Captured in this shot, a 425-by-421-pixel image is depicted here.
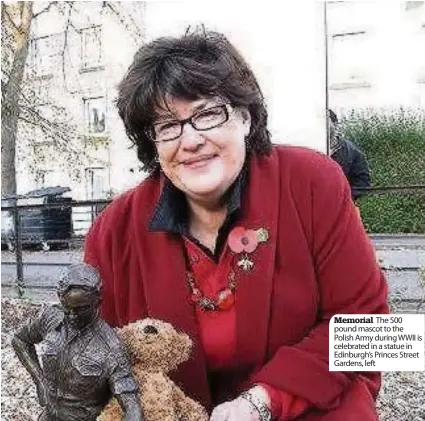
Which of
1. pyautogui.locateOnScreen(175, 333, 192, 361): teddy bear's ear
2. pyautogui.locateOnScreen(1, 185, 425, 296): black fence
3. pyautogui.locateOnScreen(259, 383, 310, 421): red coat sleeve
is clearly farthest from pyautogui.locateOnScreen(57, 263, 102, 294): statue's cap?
pyautogui.locateOnScreen(1, 185, 425, 296): black fence

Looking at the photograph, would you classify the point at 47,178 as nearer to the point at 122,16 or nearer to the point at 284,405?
the point at 122,16

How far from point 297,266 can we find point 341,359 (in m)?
0.11

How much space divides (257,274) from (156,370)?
15 centimetres

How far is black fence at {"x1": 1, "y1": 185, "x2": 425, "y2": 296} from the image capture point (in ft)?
3.71

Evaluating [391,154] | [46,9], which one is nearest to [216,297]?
[391,154]

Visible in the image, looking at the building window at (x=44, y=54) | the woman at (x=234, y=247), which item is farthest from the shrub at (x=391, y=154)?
the building window at (x=44, y=54)

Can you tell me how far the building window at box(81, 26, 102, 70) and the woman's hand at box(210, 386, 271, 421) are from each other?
24.9 inches

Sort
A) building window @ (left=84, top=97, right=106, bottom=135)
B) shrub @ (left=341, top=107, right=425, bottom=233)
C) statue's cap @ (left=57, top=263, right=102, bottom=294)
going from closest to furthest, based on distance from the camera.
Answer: statue's cap @ (left=57, top=263, right=102, bottom=294) → shrub @ (left=341, top=107, right=425, bottom=233) → building window @ (left=84, top=97, right=106, bottom=135)

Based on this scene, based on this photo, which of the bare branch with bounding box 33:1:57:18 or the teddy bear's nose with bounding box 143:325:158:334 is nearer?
the teddy bear's nose with bounding box 143:325:158:334

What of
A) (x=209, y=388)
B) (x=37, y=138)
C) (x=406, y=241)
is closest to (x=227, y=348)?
(x=209, y=388)

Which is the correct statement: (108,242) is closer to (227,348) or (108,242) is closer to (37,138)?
(227,348)

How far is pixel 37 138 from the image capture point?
120 centimetres

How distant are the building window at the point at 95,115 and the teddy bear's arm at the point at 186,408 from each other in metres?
0.56

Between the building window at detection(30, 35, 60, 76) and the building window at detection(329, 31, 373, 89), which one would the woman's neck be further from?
the building window at detection(30, 35, 60, 76)
